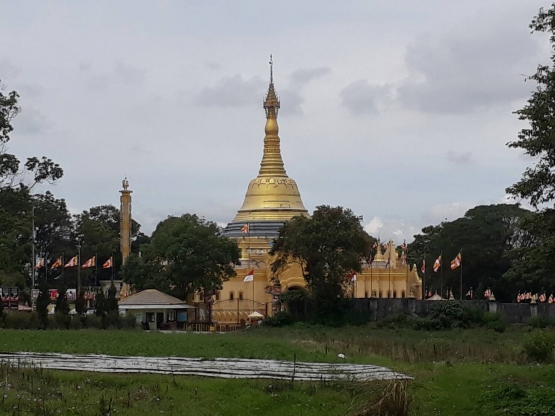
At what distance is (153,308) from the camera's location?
53562mm

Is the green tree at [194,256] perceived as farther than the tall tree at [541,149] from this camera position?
Yes

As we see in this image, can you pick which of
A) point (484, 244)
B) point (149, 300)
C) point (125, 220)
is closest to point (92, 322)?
point (149, 300)

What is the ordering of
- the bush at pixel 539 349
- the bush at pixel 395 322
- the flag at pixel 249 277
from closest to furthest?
1. the bush at pixel 539 349
2. the bush at pixel 395 322
3. the flag at pixel 249 277

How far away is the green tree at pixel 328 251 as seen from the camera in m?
52.8

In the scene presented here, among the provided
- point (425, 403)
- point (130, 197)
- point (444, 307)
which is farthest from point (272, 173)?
point (425, 403)

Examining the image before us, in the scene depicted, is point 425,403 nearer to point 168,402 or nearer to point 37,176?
point 168,402

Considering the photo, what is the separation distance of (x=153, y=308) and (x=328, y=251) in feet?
33.3

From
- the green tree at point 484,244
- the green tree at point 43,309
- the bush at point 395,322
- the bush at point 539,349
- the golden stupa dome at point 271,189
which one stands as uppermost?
the golden stupa dome at point 271,189

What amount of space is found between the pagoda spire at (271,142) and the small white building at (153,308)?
92.7ft

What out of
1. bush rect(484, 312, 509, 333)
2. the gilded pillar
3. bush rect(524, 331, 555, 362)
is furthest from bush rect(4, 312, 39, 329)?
the gilded pillar

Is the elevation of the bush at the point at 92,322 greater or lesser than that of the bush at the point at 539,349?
greater

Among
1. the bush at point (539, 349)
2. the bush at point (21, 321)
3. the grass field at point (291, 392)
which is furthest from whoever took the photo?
the bush at point (21, 321)

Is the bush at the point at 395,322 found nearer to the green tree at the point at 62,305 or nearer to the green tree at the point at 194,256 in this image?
the green tree at the point at 194,256

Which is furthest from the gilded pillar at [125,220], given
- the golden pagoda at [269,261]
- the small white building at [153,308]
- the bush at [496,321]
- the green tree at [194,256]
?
the bush at [496,321]
